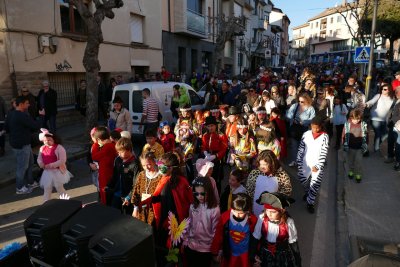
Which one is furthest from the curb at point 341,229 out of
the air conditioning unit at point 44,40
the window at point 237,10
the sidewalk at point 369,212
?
the window at point 237,10

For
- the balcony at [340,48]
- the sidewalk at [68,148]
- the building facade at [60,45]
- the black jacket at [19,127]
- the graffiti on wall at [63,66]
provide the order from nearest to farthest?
the black jacket at [19,127], the sidewalk at [68,148], the building facade at [60,45], the graffiti on wall at [63,66], the balcony at [340,48]

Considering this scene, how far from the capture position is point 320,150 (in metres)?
5.04

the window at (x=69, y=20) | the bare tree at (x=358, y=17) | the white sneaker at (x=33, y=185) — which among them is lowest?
the white sneaker at (x=33, y=185)

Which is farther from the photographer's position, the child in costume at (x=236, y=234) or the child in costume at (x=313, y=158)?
the child in costume at (x=313, y=158)

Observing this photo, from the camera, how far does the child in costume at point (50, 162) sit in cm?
500

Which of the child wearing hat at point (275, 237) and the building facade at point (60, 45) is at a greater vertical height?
the building facade at point (60, 45)

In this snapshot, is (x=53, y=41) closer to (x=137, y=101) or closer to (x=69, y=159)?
(x=137, y=101)

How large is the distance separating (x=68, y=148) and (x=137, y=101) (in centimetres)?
239

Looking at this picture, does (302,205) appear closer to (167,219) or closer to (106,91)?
(167,219)

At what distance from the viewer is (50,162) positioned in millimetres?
5039

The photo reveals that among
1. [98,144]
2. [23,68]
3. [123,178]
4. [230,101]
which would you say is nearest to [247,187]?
[123,178]

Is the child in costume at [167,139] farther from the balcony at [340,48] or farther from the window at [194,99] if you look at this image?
the balcony at [340,48]

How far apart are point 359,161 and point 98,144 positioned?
5.00 m

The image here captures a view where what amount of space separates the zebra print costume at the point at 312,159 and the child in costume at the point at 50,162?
156 inches
